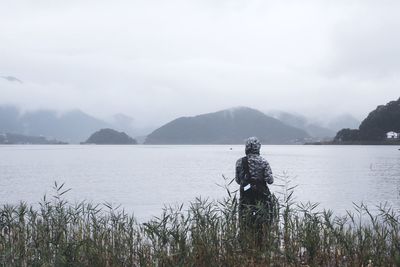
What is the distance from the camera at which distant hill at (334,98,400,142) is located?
173250mm

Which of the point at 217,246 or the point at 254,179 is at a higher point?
the point at 254,179

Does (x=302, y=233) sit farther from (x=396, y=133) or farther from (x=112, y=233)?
(x=396, y=133)

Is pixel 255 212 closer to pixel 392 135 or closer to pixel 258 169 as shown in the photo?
pixel 258 169

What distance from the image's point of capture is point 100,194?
4069 centimetres

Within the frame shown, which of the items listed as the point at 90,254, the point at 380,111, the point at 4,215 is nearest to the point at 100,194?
the point at 4,215

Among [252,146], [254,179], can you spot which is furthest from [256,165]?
[252,146]

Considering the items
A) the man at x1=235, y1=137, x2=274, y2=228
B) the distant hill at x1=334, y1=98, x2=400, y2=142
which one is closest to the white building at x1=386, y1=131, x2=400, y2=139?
the distant hill at x1=334, y1=98, x2=400, y2=142

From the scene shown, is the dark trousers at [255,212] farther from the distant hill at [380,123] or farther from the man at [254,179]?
the distant hill at [380,123]

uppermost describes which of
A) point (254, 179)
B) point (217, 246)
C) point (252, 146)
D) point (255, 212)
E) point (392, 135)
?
point (392, 135)

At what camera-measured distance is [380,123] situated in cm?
17838

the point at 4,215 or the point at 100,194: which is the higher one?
the point at 4,215

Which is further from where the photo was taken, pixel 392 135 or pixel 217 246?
pixel 392 135

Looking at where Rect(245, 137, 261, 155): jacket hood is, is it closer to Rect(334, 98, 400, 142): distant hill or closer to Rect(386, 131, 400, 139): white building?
Rect(334, 98, 400, 142): distant hill

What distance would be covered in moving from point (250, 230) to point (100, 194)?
32813mm
